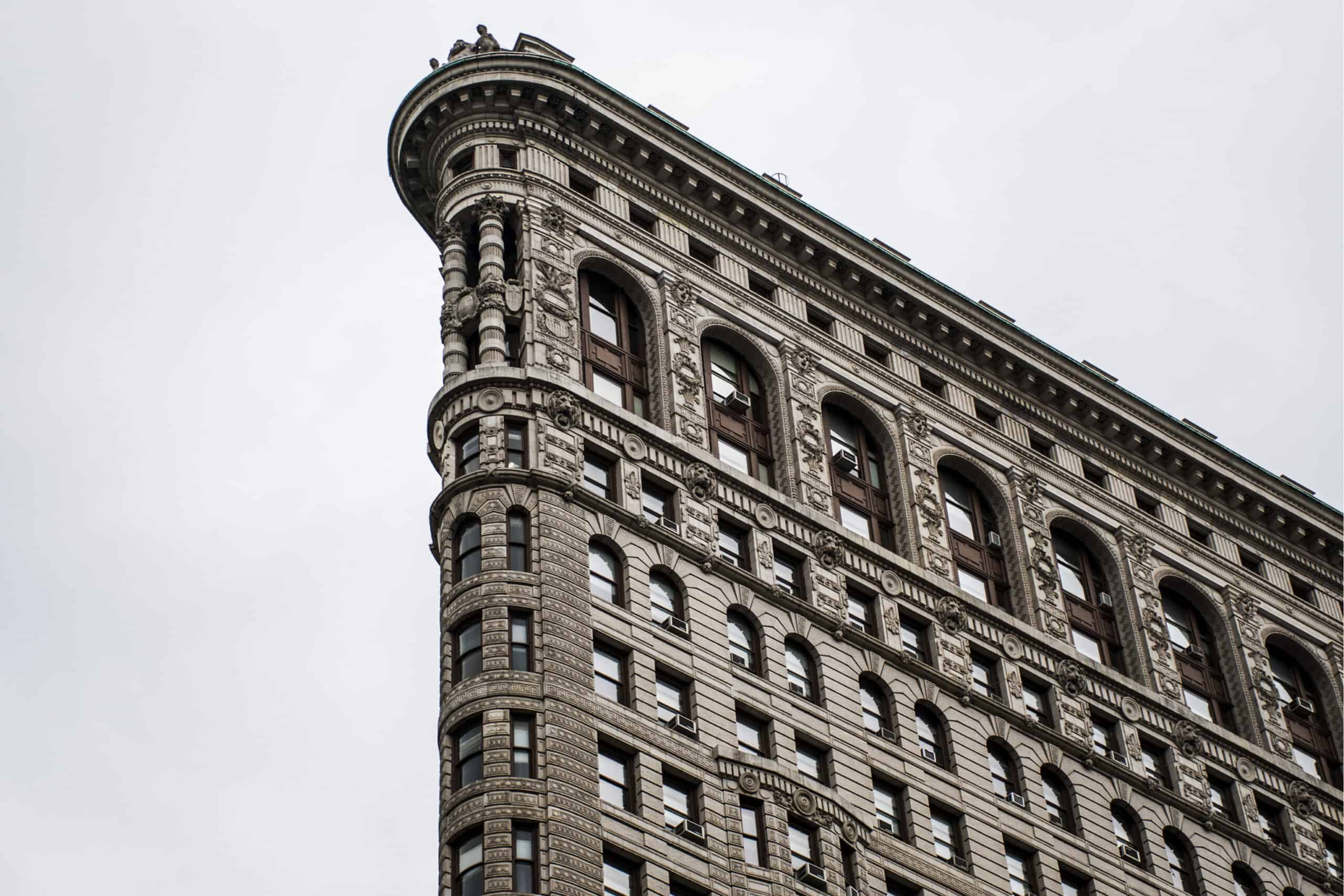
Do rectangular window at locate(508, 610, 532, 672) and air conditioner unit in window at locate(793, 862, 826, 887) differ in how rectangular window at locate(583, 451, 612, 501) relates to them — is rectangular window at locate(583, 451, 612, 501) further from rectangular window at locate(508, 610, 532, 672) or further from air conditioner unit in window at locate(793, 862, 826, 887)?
air conditioner unit in window at locate(793, 862, 826, 887)

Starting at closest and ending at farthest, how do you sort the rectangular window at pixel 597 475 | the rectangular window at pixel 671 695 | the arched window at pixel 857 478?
the rectangular window at pixel 671 695
the rectangular window at pixel 597 475
the arched window at pixel 857 478

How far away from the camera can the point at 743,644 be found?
76.1 meters

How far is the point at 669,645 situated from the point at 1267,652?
31317 mm

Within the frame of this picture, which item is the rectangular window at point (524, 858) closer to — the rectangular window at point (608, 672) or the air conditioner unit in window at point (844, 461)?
the rectangular window at point (608, 672)

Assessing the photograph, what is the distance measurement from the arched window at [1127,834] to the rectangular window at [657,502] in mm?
17082

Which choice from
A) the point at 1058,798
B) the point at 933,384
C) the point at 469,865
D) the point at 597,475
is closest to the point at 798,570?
the point at 597,475

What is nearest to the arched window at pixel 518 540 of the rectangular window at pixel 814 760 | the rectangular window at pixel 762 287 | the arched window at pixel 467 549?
the arched window at pixel 467 549

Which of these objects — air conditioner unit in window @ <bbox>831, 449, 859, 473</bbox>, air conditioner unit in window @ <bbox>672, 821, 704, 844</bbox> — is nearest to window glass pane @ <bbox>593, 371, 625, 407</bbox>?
air conditioner unit in window @ <bbox>831, 449, 859, 473</bbox>

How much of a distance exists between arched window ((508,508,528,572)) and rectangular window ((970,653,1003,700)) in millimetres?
16005

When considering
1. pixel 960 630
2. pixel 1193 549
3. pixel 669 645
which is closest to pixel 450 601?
pixel 669 645

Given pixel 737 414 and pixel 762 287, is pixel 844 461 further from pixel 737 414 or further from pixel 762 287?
pixel 762 287

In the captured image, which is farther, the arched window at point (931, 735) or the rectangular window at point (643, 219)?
the rectangular window at point (643, 219)

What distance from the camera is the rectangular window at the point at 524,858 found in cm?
6391

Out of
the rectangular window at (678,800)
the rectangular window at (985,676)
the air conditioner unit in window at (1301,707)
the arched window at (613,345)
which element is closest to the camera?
the rectangular window at (678,800)
